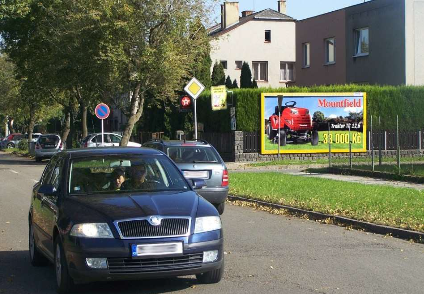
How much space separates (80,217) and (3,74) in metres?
54.0

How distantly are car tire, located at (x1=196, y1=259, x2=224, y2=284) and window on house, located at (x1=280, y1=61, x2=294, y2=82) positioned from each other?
55.9 m

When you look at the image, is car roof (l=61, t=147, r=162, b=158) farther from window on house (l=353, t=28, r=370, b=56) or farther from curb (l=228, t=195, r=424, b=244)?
window on house (l=353, t=28, r=370, b=56)

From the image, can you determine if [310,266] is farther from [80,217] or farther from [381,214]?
[381,214]

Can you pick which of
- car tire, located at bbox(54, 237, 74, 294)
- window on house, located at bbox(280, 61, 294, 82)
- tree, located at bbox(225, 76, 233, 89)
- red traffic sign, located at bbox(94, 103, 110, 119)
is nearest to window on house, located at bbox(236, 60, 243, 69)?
window on house, located at bbox(280, 61, 294, 82)

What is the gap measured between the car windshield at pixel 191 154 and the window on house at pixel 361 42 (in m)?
23.4

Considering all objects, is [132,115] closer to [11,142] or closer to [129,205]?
[129,205]

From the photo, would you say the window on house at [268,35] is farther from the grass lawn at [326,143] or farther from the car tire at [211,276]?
the car tire at [211,276]

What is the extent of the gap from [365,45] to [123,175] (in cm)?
3025

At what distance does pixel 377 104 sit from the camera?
3275 centimetres

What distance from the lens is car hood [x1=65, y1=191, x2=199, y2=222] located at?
712 cm

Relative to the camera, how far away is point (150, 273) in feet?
22.9

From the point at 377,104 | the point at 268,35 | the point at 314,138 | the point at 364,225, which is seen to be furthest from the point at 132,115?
the point at 268,35

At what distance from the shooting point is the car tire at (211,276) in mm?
7672

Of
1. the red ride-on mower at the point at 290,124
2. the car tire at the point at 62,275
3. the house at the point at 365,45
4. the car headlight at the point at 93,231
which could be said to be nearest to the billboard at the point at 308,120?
the red ride-on mower at the point at 290,124
